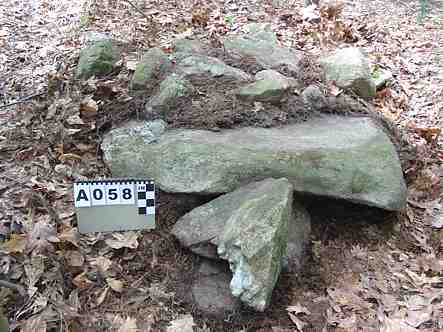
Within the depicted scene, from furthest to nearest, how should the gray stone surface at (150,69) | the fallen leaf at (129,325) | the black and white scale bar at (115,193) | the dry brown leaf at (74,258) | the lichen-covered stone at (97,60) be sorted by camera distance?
the lichen-covered stone at (97,60) → the gray stone surface at (150,69) → the black and white scale bar at (115,193) → the dry brown leaf at (74,258) → the fallen leaf at (129,325)

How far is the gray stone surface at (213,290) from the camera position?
2.96 m

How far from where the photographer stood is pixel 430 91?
5.39 m

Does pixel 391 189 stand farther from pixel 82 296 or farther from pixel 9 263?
pixel 9 263

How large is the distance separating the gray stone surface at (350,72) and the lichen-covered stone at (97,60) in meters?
2.34

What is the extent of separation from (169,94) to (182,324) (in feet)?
6.65

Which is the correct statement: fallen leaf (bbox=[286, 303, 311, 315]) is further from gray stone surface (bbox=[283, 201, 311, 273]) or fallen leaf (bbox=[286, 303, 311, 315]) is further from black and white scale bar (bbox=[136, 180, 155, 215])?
black and white scale bar (bbox=[136, 180, 155, 215])

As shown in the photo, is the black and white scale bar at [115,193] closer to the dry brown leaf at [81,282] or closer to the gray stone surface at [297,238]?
the dry brown leaf at [81,282]

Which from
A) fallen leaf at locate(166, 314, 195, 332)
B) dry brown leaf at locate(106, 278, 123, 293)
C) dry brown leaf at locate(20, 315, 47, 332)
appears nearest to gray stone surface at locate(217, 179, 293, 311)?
fallen leaf at locate(166, 314, 195, 332)

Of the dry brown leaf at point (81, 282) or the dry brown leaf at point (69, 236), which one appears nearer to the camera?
the dry brown leaf at point (81, 282)

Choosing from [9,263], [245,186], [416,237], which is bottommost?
[416,237]

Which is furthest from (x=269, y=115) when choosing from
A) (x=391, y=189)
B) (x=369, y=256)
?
(x=369, y=256)

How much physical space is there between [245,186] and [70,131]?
1692 mm

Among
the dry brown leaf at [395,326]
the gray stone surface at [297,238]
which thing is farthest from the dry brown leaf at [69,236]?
the dry brown leaf at [395,326]

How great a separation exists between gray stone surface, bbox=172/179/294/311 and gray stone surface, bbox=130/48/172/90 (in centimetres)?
153
